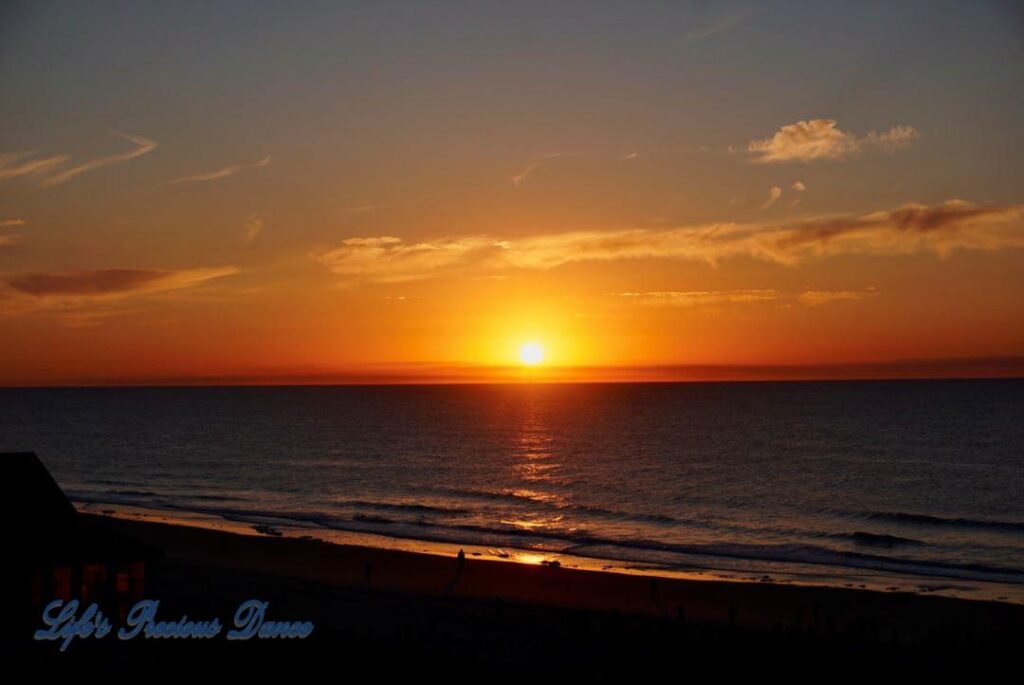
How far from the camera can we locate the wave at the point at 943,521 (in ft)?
192

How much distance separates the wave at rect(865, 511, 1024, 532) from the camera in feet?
192

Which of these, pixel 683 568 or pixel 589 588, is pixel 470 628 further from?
pixel 683 568

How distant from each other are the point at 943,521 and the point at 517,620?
40.4 meters

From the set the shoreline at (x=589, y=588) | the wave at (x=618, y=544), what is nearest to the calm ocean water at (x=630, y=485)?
the wave at (x=618, y=544)

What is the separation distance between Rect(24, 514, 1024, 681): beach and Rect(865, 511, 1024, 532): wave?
2353cm

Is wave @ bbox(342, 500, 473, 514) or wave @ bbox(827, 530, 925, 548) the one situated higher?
wave @ bbox(342, 500, 473, 514)

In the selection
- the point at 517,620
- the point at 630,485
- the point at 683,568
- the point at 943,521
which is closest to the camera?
the point at 517,620

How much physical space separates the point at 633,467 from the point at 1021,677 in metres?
72.2

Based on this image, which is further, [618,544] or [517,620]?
[618,544]

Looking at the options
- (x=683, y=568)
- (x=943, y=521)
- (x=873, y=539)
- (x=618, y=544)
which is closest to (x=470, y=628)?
(x=683, y=568)

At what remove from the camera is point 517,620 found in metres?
30.7

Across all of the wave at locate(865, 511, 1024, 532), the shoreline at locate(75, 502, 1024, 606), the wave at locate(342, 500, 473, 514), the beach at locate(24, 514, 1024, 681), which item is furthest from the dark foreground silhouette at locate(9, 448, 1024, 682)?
the wave at locate(342, 500, 473, 514)

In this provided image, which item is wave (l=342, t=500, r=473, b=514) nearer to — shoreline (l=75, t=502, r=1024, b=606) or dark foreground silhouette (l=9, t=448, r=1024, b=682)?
shoreline (l=75, t=502, r=1024, b=606)

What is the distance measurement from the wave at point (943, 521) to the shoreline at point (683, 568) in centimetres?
1660
